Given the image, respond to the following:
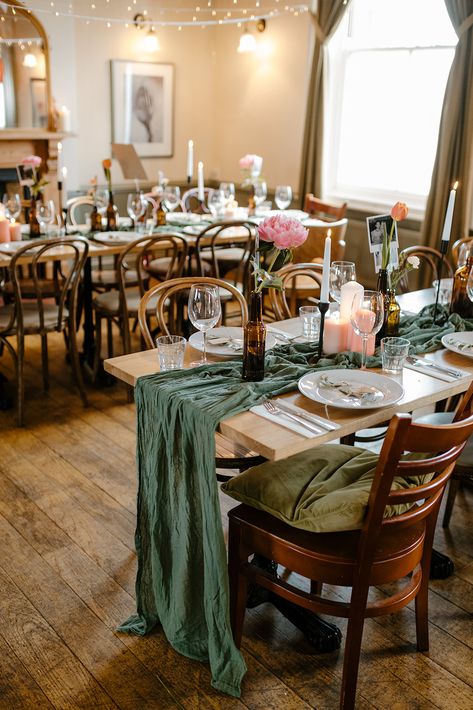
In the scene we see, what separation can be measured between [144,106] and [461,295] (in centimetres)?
444

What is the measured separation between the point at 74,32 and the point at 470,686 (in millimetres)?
5537

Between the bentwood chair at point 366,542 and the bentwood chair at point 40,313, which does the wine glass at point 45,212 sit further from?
the bentwood chair at point 366,542

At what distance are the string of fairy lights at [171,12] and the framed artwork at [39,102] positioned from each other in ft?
1.71

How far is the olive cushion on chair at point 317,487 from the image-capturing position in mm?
1784

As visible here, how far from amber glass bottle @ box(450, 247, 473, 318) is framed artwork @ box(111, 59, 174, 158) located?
14.1ft

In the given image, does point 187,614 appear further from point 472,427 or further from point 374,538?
point 472,427

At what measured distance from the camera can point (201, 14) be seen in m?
6.48

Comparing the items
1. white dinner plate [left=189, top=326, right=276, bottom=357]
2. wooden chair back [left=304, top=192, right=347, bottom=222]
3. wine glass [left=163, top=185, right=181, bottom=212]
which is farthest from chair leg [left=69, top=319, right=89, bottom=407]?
wooden chair back [left=304, top=192, right=347, bottom=222]

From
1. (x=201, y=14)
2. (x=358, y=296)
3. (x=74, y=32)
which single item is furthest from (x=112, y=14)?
(x=358, y=296)

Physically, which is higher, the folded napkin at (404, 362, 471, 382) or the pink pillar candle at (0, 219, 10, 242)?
the pink pillar candle at (0, 219, 10, 242)

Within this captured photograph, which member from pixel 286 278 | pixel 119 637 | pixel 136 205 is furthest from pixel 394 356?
pixel 136 205

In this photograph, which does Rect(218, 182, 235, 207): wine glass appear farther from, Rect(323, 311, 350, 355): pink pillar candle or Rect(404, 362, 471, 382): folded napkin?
Rect(404, 362, 471, 382): folded napkin

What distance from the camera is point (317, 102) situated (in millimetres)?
5641

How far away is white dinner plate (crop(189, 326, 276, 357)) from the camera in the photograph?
2.29 metres
